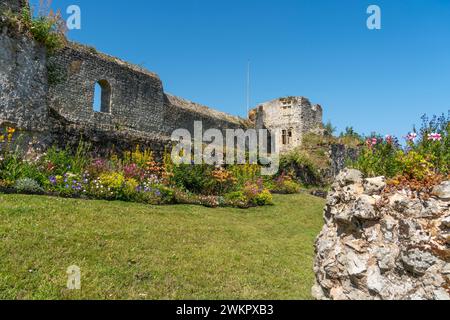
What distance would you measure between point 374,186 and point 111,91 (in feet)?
57.2

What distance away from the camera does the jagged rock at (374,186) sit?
4.11 m

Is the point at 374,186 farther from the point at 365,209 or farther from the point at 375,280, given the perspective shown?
the point at 375,280

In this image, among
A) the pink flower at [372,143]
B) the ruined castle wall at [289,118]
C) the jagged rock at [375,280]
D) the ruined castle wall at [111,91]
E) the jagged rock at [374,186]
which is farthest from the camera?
the ruined castle wall at [289,118]

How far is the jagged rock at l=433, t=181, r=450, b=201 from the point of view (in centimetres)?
336

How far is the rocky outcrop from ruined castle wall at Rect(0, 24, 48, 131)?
7.85 meters

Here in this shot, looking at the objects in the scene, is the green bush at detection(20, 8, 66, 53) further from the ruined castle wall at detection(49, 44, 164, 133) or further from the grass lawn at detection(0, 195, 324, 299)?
the ruined castle wall at detection(49, 44, 164, 133)

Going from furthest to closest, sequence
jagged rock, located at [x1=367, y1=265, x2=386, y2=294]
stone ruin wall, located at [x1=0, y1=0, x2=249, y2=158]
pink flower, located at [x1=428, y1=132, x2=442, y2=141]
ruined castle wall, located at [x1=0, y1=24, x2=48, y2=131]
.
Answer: stone ruin wall, located at [x1=0, y1=0, x2=249, y2=158], ruined castle wall, located at [x1=0, y1=24, x2=48, y2=131], pink flower, located at [x1=428, y1=132, x2=442, y2=141], jagged rock, located at [x1=367, y1=265, x2=386, y2=294]

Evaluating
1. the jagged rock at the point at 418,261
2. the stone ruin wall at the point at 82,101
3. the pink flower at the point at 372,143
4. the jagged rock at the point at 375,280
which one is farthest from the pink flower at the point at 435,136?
the stone ruin wall at the point at 82,101

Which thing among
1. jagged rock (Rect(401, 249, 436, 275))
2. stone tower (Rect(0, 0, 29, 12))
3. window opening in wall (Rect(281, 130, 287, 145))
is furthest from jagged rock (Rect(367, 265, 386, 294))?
window opening in wall (Rect(281, 130, 287, 145))

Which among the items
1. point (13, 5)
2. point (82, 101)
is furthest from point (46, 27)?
point (82, 101)

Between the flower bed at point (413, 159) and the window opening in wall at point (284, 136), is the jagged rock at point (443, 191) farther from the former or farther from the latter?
the window opening in wall at point (284, 136)

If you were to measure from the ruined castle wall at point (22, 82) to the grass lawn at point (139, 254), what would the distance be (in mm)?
2528

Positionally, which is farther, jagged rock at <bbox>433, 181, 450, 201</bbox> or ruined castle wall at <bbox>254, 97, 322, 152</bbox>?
ruined castle wall at <bbox>254, 97, 322, 152</bbox>

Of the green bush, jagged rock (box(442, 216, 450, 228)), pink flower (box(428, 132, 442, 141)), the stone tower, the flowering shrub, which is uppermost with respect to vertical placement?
the stone tower
